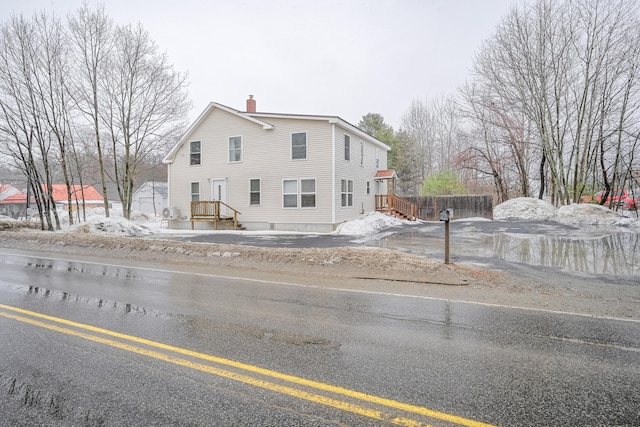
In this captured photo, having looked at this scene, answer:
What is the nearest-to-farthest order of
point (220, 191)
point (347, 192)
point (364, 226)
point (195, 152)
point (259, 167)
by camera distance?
point (364, 226), point (259, 167), point (347, 192), point (220, 191), point (195, 152)

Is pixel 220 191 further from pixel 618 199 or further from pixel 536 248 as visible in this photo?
pixel 618 199

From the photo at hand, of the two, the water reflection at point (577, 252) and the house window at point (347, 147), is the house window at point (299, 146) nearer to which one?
the house window at point (347, 147)

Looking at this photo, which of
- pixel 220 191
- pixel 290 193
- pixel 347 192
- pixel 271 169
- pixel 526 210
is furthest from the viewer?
pixel 526 210

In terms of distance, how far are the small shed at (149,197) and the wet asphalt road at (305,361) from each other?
41555 mm

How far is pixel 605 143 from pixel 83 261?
28.8m

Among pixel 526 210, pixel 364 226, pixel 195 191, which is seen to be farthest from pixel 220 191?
pixel 526 210

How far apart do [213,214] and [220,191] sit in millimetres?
1522

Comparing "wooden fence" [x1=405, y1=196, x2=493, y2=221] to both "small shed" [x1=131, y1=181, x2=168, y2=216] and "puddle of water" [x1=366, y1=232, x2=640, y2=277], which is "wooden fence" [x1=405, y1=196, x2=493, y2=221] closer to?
"puddle of water" [x1=366, y1=232, x2=640, y2=277]

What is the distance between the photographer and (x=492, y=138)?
1150 inches

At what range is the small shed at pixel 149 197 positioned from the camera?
44406 mm

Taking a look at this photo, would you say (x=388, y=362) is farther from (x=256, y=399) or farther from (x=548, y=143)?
(x=548, y=143)

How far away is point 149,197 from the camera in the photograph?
44.7 metres

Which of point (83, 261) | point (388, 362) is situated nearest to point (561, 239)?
point (388, 362)

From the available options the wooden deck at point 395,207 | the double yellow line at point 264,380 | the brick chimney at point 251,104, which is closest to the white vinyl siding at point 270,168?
the brick chimney at point 251,104
